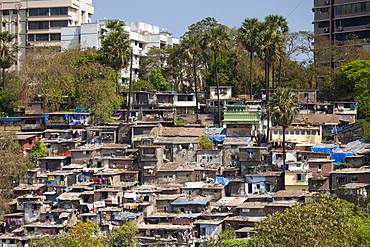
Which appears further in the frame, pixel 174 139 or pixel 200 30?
pixel 200 30

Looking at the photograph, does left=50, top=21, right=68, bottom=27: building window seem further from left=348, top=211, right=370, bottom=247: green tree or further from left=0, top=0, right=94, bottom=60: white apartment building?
left=348, top=211, right=370, bottom=247: green tree

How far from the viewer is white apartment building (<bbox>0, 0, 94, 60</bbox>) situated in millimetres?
88806

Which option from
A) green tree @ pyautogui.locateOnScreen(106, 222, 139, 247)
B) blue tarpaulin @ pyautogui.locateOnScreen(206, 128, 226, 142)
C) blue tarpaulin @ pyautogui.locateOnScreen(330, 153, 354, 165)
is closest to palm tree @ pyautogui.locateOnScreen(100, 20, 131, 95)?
blue tarpaulin @ pyautogui.locateOnScreen(206, 128, 226, 142)

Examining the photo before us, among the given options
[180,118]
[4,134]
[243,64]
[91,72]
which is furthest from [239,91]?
[4,134]

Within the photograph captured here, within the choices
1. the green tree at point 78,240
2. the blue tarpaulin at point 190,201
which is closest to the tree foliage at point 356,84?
the blue tarpaulin at point 190,201

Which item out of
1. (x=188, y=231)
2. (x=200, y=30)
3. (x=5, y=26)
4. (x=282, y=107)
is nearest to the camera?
(x=188, y=231)

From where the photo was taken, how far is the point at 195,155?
56.2 metres

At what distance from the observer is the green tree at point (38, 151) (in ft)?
189

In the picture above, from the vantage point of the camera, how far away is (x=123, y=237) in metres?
41.8

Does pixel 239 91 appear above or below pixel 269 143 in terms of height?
above

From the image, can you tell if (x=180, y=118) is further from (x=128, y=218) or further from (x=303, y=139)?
(x=128, y=218)

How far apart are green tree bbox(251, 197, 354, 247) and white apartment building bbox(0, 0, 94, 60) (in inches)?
2349

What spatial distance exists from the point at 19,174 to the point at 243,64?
102 ft

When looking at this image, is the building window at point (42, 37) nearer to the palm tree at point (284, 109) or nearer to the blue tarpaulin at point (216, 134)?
the blue tarpaulin at point (216, 134)
